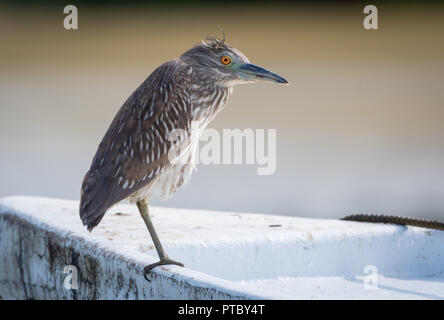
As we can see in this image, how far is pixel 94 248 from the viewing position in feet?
18.3

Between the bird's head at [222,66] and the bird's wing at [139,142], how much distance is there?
7.6 inches

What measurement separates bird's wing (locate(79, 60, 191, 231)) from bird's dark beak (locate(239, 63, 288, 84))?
43 cm

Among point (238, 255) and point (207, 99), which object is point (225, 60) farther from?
point (238, 255)

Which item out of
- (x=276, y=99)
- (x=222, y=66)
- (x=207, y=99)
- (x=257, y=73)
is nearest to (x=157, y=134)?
(x=207, y=99)

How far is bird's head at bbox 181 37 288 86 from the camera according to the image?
592 centimetres

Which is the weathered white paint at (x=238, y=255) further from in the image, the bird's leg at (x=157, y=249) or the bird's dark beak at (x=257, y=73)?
the bird's dark beak at (x=257, y=73)

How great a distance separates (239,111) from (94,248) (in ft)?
38.9

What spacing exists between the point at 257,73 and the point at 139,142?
97cm

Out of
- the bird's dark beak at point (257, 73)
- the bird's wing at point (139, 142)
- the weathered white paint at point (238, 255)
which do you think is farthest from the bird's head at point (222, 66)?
the weathered white paint at point (238, 255)

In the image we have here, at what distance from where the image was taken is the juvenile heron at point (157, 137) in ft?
18.0

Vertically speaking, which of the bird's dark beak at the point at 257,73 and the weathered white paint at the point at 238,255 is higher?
the bird's dark beak at the point at 257,73

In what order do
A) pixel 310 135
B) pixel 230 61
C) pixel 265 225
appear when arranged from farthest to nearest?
1. pixel 310 135
2. pixel 265 225
3. pixel 230 61
